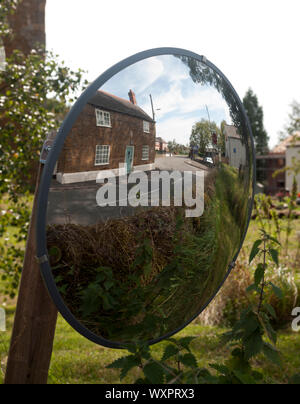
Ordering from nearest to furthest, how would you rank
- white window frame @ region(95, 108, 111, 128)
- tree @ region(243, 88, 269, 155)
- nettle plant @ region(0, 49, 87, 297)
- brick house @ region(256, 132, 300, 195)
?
white window frame @ region(95, 108, 111, 128) → nettle plant @ region(0, 49, 87, 297) → brick house @ region(256, 132, 300, 195) → tree @ region(243, 88, 269, 155)

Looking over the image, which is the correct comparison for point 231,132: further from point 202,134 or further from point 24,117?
point 24,117

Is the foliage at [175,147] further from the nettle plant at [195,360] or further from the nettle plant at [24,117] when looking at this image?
the nettle plant at [24,117]

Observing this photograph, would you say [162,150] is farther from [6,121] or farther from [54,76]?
[6,121]

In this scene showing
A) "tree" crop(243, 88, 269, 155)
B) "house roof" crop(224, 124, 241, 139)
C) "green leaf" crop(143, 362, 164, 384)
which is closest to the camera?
"green leaf" crop(143, 362, 164, 384)

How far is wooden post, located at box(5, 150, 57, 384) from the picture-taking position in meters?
1.75

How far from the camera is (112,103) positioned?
131 centimetres

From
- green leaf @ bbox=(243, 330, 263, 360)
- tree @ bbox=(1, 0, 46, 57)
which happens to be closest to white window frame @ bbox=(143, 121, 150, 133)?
green leaf @ bbox=(243, 330, 263, 360)

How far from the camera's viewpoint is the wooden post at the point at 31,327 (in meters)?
1.75

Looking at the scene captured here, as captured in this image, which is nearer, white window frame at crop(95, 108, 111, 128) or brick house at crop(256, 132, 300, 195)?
white window frame at crop(95, 108, 111, 128)

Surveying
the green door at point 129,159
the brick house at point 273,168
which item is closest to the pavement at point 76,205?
the green door at point 129,159

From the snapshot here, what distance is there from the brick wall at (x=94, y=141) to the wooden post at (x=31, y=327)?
1.65 ft

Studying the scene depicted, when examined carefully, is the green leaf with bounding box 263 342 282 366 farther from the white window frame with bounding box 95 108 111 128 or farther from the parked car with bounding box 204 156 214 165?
the white window frame with bounding box 95 108 111 128
